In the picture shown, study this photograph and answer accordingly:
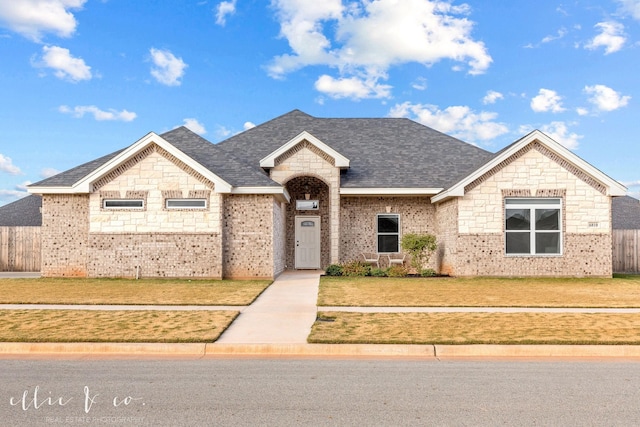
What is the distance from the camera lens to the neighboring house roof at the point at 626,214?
1187 inches

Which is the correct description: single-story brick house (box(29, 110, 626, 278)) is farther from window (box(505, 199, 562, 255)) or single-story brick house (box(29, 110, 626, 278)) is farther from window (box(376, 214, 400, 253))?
window (box(376, 214, 400, 253))

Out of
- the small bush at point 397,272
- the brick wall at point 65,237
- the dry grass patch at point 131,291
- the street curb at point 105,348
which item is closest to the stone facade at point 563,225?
the small bush at point 397,272

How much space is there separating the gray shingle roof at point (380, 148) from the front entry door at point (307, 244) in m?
2.96

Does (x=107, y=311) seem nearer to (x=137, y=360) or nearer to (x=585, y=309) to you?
(x=137, y=360)

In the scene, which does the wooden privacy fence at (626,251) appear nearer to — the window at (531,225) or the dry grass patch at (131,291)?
the window at (531,225)

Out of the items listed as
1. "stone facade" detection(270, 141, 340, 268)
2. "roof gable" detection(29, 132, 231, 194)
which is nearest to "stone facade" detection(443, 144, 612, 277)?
"stone facade" detection(270, 141, 340, 268)

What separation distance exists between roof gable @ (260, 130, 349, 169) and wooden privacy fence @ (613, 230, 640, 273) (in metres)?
12.5

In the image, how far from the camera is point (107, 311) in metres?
11.4

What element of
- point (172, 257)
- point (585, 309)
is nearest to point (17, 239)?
point (172, 257)

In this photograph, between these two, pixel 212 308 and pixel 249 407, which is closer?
pixel 249 407

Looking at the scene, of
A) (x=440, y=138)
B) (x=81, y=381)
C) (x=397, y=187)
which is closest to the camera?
(x=81, y=381)

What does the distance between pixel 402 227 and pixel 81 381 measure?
18.7m

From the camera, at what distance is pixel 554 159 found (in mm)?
20328

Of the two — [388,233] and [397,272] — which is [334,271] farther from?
[388,233]
